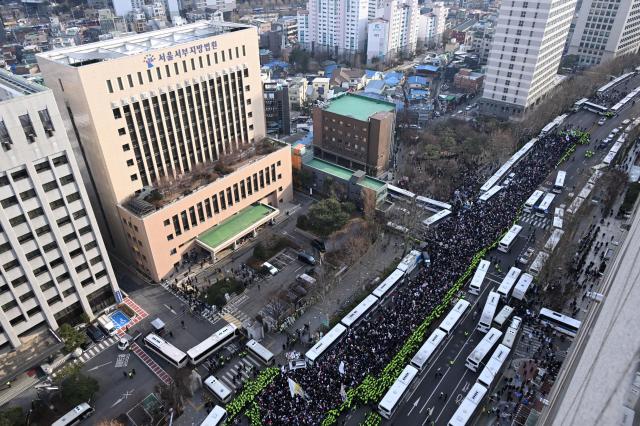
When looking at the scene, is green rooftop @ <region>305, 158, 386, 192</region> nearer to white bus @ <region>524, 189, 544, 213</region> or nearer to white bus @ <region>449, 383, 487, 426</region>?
white bus @ <region>524, 189, 544, 213</region>

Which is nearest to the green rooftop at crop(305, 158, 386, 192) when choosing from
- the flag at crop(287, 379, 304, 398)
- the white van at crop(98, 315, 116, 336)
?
the flag at crop(287, 379, 304, 398)

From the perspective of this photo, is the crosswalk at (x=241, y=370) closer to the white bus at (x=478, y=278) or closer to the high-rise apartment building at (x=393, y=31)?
the white bus at (x=478, y=278)

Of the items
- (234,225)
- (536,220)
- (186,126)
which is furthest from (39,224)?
(536,220)

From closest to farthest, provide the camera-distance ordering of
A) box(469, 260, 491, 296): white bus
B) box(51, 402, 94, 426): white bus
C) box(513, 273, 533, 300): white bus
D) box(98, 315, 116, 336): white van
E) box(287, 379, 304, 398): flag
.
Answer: box(51, 402, 94, 426): white bus → box(287, 379, 304, 398): flag → box(98, 315, 116, 336): white van → box(513, 273, 533, 300): white bus → box(469, 260, 491, 296): white bus

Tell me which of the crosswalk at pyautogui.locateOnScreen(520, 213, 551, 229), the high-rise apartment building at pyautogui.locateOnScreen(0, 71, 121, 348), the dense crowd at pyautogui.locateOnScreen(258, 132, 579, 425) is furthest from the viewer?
the crosswalk at pyautogui.locateOnScreen(520, 213, 551, 229)

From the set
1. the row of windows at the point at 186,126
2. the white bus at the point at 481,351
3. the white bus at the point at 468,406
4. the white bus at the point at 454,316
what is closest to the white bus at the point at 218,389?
the white bus at the point at 468,406

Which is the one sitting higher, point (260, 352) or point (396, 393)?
point (396, 393)

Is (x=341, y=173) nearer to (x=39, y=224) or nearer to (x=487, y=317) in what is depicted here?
(x=487, y=317)
